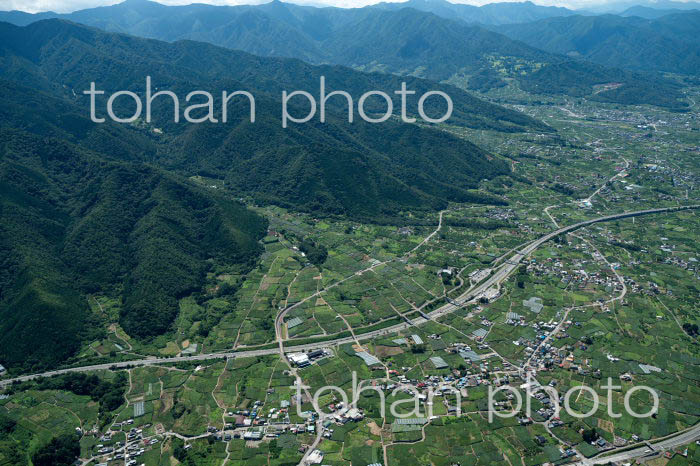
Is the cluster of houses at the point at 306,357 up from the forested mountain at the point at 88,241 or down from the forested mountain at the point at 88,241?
down

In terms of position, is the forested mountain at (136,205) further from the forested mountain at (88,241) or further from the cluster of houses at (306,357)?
the cluster of houses at (306,357)

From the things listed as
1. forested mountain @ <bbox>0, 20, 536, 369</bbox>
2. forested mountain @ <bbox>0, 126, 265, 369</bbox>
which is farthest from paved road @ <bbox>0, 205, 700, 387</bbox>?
forested mountain @ <bbox>0, 20, 536, 369</bbox>

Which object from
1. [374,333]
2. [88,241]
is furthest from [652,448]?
[88,241]

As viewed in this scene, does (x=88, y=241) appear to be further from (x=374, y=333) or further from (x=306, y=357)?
(x=374, y=333)

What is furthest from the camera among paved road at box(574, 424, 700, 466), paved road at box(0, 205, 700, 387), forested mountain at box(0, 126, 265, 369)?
forested mountain at box(0, 126, 265, 369)

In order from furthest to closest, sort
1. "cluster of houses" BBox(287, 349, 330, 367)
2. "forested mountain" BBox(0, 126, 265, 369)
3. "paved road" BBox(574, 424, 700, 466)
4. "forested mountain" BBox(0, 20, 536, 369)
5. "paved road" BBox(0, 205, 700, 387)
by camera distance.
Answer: "forested mountain" BBox(0, 20, 536, 369)
"forested mountain" BBox(0, 126, 265, 369)
"paved road" BBox(0, 205, 700, 387)
"cluster of houses" BBox(287, 349, 330, 367)
"paved road" BBox(574, 424, 700, 466)

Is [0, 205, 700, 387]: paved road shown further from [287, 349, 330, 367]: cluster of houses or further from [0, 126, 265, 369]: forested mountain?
[0, 126, 265, 369]: forested mountain

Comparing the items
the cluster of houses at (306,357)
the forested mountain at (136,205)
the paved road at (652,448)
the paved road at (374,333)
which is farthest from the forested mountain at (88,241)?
the paved road at (652,448)

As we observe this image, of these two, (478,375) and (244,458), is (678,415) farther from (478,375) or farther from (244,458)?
(244,458)

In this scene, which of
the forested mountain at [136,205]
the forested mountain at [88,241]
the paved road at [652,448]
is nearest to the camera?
the paved road at [652,448]

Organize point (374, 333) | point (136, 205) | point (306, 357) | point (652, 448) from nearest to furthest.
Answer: point (652, 448)
point (306, 357)
point (374, 333)
point (136, 205)

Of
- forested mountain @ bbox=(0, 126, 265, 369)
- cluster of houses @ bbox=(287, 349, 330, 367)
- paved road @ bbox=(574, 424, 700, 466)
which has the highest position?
forested mountain @ bbox=(0, 126, 265, 369)

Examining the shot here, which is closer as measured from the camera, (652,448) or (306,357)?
(652,448)
